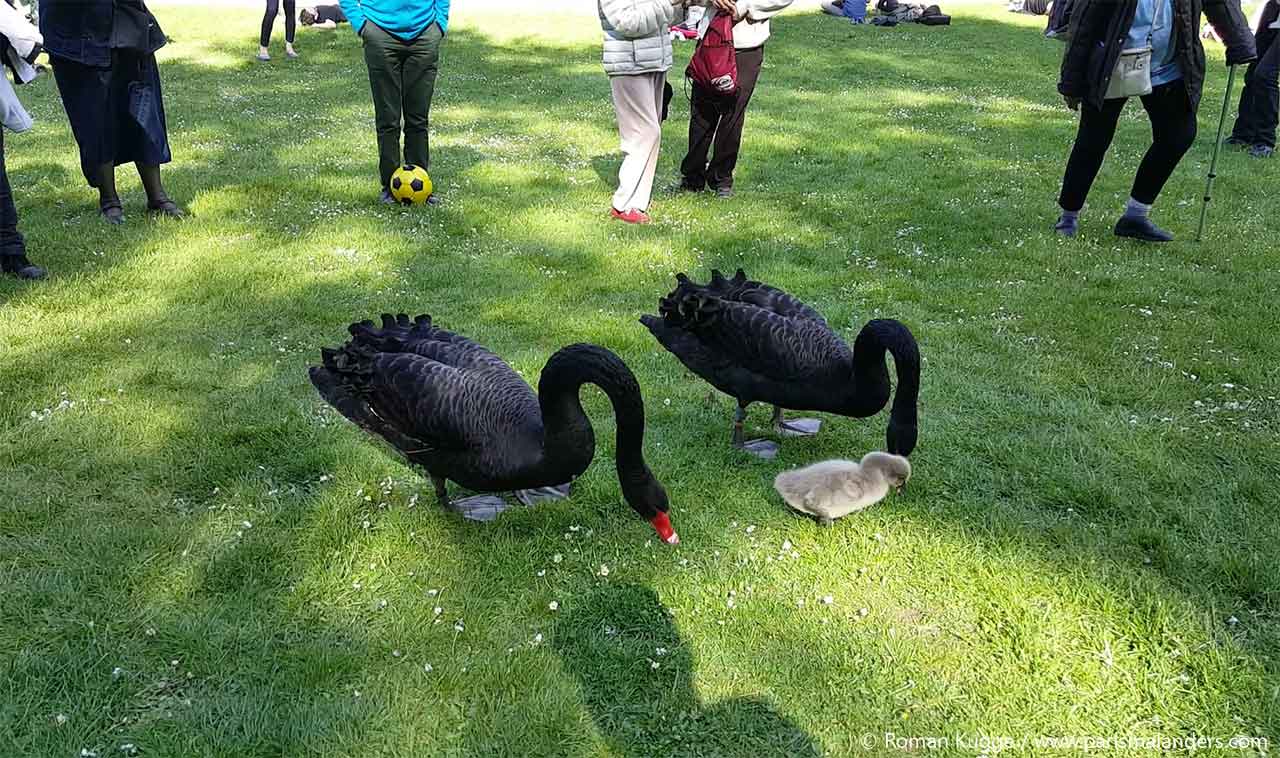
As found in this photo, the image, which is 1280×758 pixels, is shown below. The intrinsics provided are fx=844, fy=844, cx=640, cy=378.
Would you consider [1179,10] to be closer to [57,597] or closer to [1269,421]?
[1269,421]

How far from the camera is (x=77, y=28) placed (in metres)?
5.71

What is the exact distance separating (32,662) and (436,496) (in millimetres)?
1431

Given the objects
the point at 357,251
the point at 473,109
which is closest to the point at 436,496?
the point at 357,251

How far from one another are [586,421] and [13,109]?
14.6 ft

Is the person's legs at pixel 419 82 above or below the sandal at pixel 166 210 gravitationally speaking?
above

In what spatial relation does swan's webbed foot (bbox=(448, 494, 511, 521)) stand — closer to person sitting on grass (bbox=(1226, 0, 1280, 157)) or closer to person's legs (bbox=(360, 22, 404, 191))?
person's legs (bbox=(360, 22, 404, 191))

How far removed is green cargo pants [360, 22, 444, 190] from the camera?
21.6ft

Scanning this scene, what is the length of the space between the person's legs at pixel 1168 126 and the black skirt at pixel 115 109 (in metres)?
7.17

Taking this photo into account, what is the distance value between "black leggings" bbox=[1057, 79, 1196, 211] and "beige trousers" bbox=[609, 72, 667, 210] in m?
3.12

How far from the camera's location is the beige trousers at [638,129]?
21.7ft

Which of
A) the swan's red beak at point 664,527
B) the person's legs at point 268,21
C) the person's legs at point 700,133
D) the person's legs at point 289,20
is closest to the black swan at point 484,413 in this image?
the swan's red beak at point 664,527

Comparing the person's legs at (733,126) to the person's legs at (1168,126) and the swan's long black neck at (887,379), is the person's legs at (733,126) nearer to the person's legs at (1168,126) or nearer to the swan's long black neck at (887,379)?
the person's legs at (1168,126)

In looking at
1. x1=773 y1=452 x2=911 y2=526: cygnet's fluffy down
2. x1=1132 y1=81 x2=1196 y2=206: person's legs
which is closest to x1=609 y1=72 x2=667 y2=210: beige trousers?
x1=1132 y1=81 x2=1196 y2=206: person's legs

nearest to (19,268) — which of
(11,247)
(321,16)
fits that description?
(11,247)
